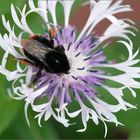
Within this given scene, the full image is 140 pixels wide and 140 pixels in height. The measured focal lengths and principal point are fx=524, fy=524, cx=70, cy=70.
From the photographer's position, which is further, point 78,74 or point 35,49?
point 78,74

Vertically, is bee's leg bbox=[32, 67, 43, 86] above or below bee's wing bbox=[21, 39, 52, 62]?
below

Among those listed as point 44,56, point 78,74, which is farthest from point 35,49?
point 78,74

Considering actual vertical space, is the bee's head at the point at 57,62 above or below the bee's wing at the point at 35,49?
below

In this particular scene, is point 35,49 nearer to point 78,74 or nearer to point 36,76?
point 36,76

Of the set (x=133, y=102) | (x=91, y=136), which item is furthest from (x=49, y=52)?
(x=91, y=136)

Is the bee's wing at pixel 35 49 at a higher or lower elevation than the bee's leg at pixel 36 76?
higher

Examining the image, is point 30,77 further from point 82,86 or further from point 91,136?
point 91,136
